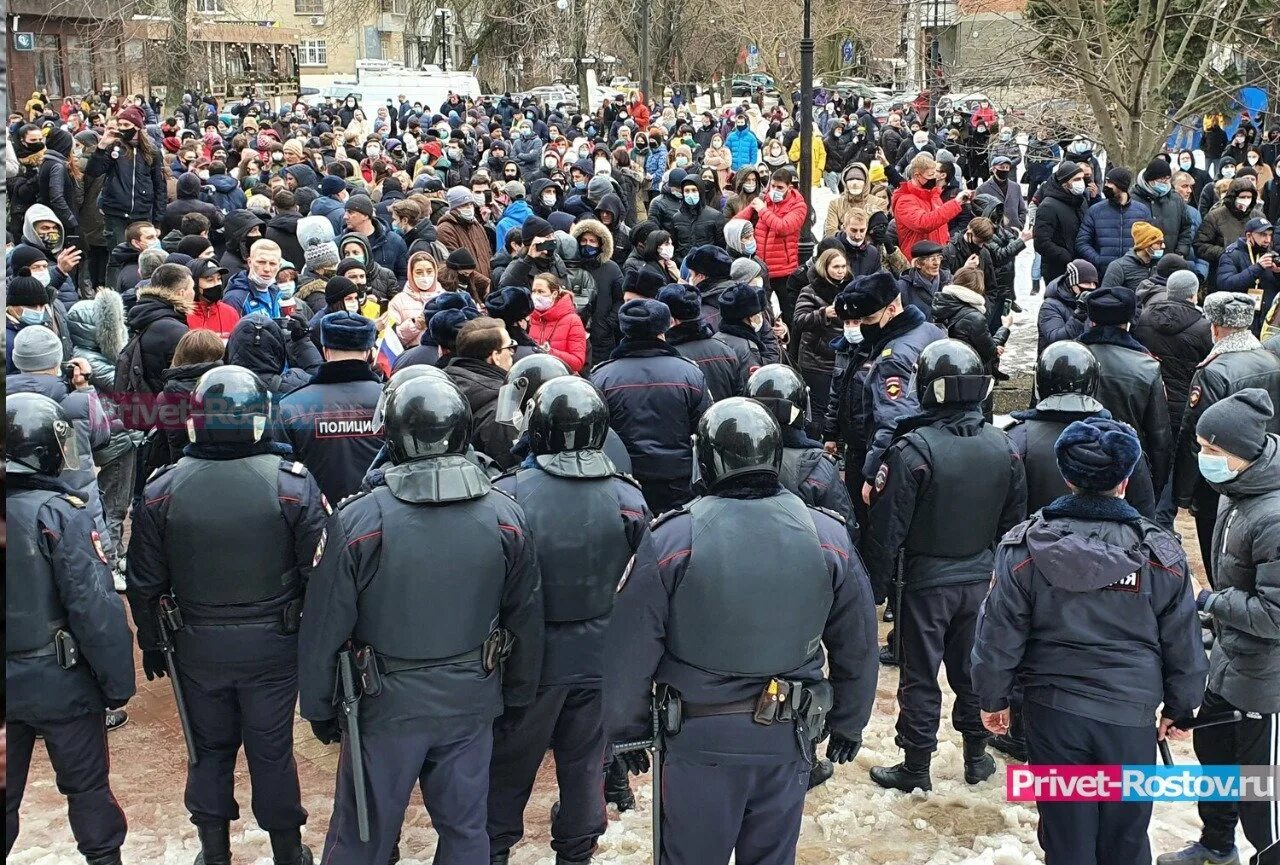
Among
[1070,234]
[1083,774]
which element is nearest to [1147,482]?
[1083,774]

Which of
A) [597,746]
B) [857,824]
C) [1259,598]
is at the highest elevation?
[1259,598]

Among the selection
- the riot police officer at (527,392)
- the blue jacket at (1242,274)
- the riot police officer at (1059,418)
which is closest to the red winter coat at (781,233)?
the blue jacket at (1242,274)

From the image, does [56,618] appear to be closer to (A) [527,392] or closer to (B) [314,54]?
(A) [527,392]

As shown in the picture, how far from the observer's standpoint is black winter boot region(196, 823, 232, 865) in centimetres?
470

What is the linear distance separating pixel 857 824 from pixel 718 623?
1887 mm

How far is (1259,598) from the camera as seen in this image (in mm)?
4316

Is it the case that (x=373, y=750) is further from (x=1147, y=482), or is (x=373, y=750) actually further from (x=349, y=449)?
(x=1147, y=482)

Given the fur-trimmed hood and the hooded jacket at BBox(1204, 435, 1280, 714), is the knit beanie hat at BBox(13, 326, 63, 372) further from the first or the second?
the hooded jacket at BBox(1204, 435, 1280, 714)

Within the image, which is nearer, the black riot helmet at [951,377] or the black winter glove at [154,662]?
the black winter glove at [154,662]

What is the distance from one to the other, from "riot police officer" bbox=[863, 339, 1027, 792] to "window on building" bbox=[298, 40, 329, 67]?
7546 cm

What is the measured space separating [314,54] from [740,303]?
2940 inches

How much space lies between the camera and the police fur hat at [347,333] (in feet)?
18.2

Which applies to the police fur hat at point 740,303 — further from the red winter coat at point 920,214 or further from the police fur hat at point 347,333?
the red winter coat at point 920,214

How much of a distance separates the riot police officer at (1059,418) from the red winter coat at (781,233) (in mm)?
5632
